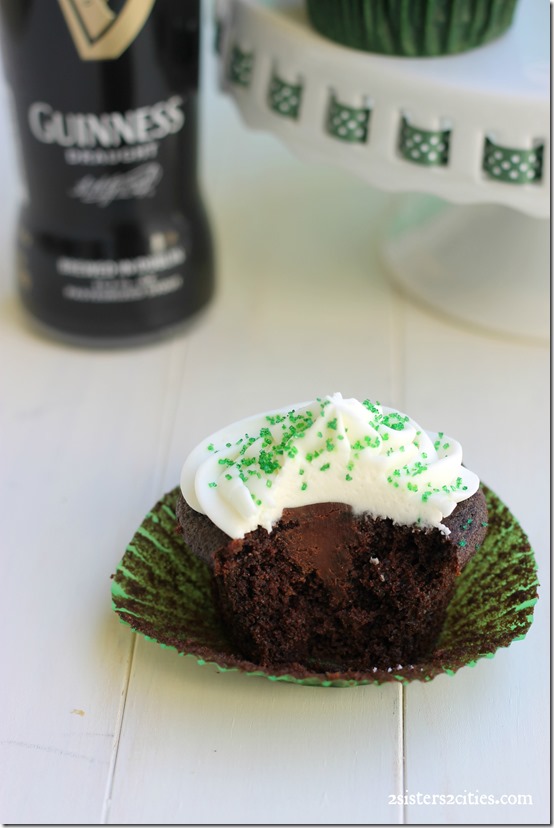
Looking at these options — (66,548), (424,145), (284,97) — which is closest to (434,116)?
(424,145)

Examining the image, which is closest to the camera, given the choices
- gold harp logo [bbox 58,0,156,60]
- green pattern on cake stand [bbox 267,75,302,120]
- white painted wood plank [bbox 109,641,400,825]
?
white painted wood plank [bbox 109,641,400,825]

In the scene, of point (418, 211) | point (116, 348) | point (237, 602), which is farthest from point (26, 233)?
point (237, 602)

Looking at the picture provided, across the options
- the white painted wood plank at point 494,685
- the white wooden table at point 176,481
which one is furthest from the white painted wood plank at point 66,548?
the white painted wood plank at point 494,685

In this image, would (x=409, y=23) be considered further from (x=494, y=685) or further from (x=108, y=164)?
(x=494, y=685)

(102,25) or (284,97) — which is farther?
(284,97)

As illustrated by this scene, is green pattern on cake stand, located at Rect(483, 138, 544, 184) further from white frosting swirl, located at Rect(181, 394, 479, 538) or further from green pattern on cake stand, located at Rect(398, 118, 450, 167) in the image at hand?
white frosting swirl, located at Rect(181, 394, 479, 538)

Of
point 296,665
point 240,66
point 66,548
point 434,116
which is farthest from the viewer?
point 240,66

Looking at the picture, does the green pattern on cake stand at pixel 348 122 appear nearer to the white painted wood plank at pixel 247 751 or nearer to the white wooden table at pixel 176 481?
the white wooden table at pixel 176 481

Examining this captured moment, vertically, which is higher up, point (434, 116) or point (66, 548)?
point (434, 116)

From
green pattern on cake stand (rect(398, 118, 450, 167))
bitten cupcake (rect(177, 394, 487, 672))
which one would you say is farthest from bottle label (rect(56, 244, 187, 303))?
bitten cupcake (rect(177, 394, 487, 672))
